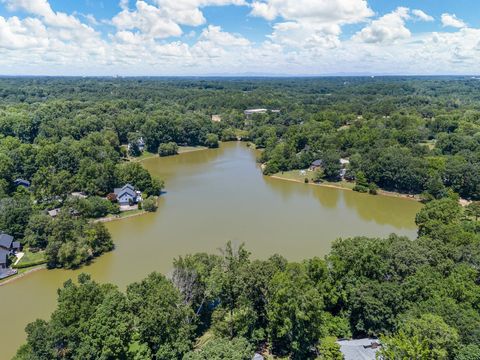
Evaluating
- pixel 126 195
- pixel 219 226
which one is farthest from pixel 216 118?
pixel 219 226

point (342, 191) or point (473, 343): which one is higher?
point (473, 343)

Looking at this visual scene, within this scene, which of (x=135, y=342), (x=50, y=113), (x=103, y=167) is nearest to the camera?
(x=135, y=342)

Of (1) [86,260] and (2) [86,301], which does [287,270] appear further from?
(1) [86,260]

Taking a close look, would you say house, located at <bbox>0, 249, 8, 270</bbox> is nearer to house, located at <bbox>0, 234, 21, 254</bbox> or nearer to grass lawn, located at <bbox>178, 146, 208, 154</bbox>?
house, located at <bbox>0, 234, 21, 254</bbox>

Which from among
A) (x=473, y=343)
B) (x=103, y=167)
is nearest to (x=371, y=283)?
(x=473, y=343)

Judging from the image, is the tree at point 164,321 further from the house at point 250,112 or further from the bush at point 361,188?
the house at point 250,112

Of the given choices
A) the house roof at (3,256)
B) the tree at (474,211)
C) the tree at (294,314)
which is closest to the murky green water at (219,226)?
the house roof at (3,256)
